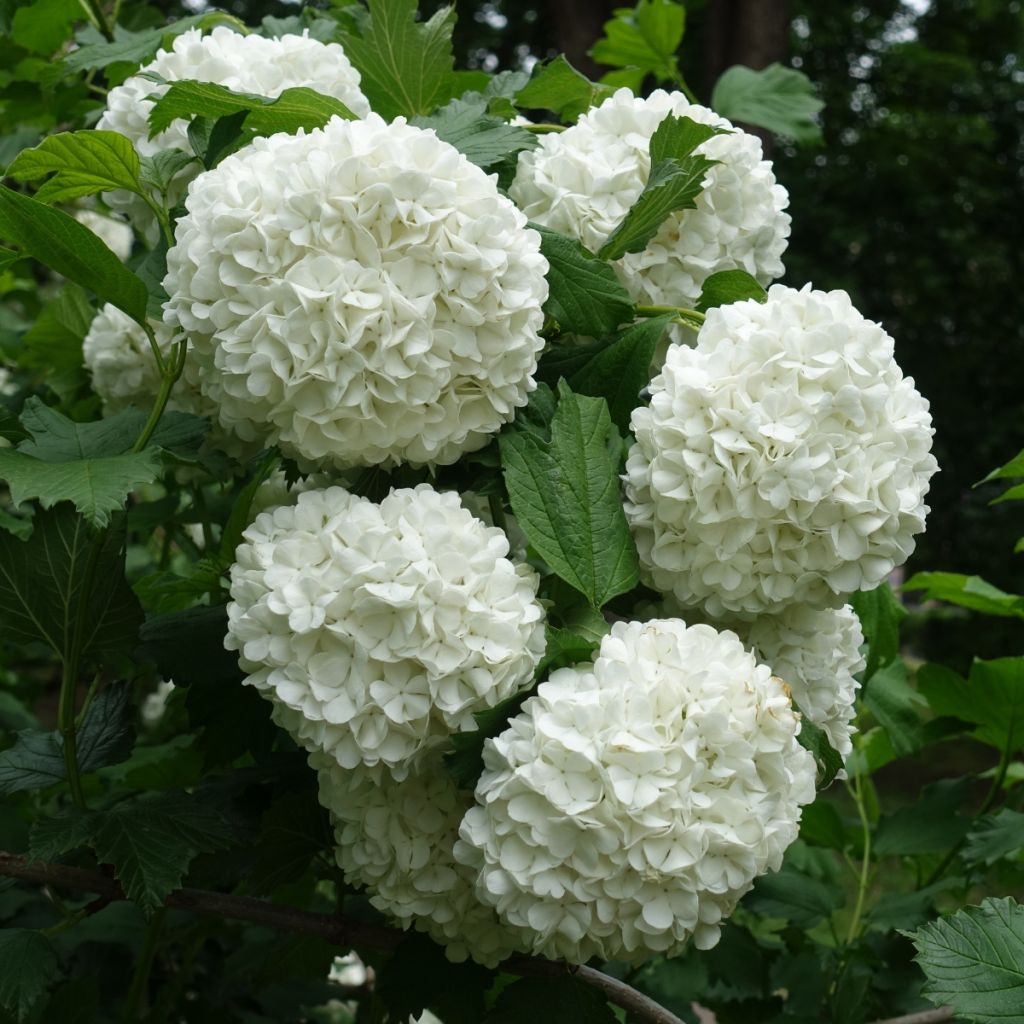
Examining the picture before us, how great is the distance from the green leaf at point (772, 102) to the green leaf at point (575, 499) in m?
1.01

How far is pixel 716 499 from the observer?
1.07 m

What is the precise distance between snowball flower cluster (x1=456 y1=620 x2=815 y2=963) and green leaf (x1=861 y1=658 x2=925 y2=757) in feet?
2.27

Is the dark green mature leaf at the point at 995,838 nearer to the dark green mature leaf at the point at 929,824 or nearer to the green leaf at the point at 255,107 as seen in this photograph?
the dark green mature leaf at the point at 929,824

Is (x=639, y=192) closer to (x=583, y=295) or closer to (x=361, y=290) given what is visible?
(x=583, y=295)

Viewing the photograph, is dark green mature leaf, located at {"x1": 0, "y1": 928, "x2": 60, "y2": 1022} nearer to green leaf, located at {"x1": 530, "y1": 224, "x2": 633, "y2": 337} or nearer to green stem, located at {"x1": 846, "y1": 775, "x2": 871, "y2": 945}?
green leaf, located at {"x1": 530, "y1": 224, "x2": 633, "y2": 337}

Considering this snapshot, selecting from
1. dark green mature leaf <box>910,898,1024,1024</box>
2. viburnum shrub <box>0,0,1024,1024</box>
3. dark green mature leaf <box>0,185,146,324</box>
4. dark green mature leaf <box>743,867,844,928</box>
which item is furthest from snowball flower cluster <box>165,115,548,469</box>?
dark green mature leaf <box>743,867,844,928</box>

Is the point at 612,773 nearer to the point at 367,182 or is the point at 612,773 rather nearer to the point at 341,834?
the point at 341,834

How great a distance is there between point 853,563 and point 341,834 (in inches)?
20.4

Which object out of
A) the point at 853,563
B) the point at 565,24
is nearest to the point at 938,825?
the point at 853,563

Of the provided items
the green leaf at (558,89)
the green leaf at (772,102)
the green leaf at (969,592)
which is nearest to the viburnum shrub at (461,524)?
Answer: the green leaf at (558,89)

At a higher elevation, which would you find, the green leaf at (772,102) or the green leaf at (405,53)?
the green leaf at (405,53)

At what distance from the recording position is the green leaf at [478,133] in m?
1.20

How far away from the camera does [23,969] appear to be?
1.19 metres

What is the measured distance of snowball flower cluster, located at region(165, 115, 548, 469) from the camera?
1024 millimetres
